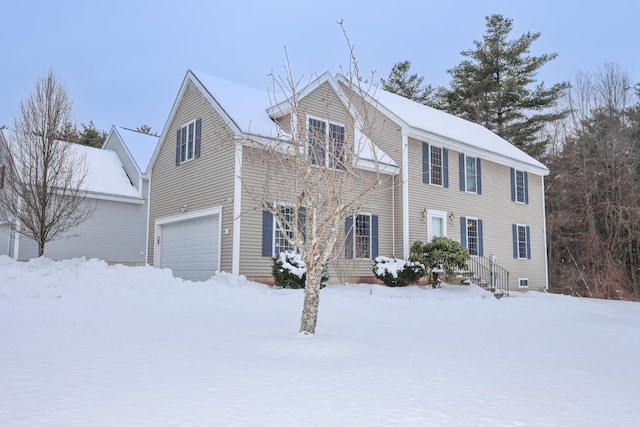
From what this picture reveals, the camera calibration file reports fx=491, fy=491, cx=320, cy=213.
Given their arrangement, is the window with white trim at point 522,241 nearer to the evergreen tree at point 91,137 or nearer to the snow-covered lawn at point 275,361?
the snow-covered lawn at point 275,361

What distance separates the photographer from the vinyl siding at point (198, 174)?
13.4m

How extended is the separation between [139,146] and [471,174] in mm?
13945

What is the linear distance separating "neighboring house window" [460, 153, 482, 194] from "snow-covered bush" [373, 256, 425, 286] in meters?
5.23

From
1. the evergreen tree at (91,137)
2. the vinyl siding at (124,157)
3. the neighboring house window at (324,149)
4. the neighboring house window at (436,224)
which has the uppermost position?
the evergreen tree at (91,137)

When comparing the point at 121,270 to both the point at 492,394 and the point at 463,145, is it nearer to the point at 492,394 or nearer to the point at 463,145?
the point at 492,394

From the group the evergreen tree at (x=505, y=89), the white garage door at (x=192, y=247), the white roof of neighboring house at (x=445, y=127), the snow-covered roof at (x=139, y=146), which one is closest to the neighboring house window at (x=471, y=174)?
the white roof of neighboring house at (x=445, y=127)

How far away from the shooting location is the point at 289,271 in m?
12.2

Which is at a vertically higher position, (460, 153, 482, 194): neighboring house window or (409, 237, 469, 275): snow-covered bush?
(460, 153, 482, 194): neighboring house window

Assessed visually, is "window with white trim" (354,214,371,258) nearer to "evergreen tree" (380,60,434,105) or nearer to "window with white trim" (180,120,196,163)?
"window with white trim" (180,120,196,163)

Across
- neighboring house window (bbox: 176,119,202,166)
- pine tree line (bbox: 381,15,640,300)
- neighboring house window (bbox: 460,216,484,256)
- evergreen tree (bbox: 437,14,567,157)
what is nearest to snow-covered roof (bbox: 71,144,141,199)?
neighboring house window (bbox: 176,119,202,166)

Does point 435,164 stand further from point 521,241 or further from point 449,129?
point 521,241

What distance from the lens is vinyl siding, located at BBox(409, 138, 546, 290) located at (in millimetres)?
16484

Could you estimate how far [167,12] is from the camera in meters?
150

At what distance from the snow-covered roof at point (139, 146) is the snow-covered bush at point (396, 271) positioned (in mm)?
10201
